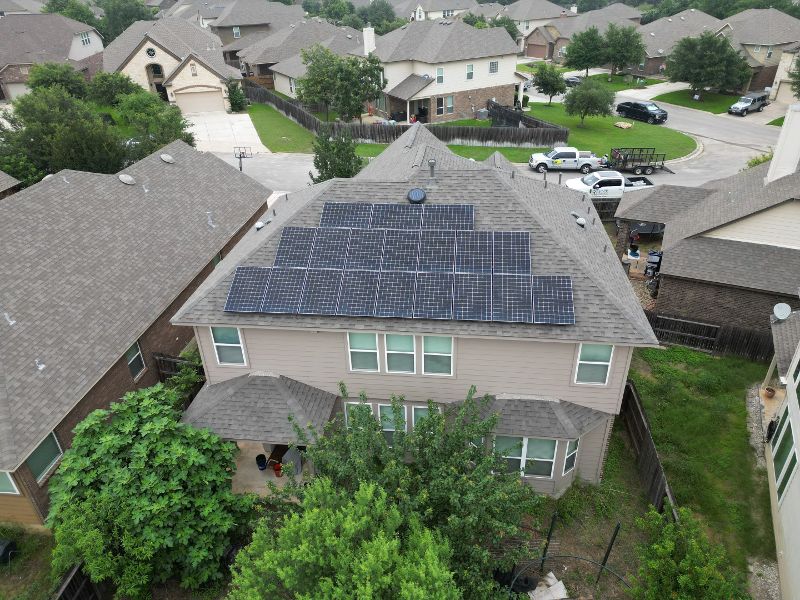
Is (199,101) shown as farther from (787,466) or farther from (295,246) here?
(787,466)

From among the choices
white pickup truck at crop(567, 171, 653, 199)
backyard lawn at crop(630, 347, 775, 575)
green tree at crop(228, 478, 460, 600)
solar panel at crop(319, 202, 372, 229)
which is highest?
solar panel at crop(319, 202, 372, 229)

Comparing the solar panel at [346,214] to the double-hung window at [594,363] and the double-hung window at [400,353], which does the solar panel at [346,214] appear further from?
the double-hung window at [594,363]

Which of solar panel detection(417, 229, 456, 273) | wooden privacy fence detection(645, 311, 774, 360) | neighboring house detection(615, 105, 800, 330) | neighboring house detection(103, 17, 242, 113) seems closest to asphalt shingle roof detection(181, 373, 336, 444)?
solar panel detection(417, 229, 456, 273)

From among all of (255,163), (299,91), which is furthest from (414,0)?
(255,163)

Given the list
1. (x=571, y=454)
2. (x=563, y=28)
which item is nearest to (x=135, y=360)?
(x=571, y=454)

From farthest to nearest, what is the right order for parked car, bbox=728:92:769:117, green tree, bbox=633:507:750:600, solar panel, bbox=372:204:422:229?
1. parked car, bbox=728:92:769:117
2. solar panel, bbox=372:204:422:229
3. green tree, bbox=633:507:750:600

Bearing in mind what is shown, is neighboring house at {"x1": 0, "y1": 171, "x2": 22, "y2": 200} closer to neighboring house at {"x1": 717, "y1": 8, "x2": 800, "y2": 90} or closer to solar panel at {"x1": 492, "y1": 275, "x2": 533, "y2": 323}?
solar panel at {"x1": 492, "y1": 275, "x2": 533, "y2": 323}

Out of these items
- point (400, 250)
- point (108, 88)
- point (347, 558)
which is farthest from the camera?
point (108, 88)
